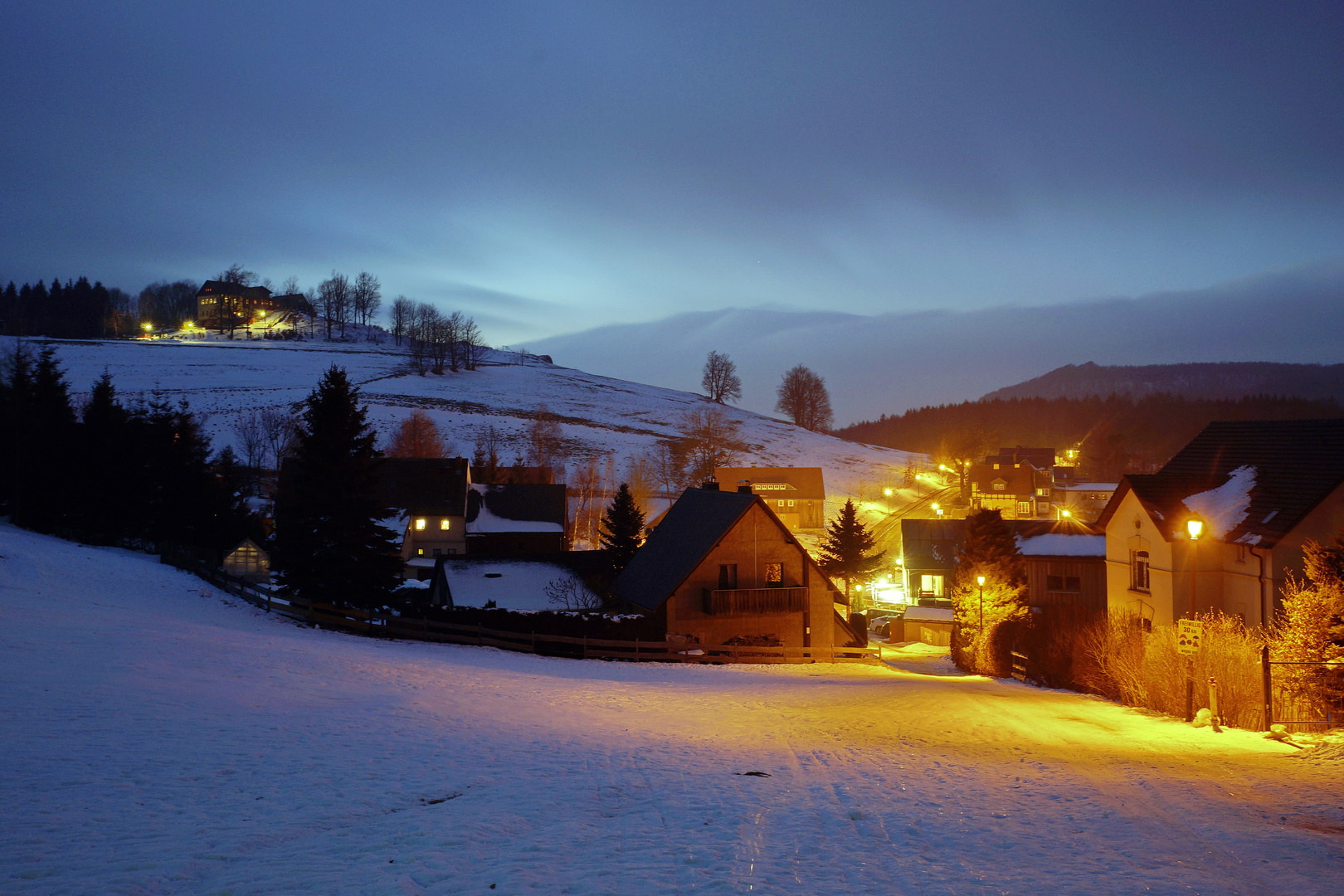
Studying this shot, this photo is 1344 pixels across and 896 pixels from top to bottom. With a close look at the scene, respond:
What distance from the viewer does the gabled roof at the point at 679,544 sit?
34594 millimetres

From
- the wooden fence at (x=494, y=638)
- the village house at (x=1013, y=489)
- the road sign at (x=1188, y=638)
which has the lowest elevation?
the wooden fence at (x=494, y=638)

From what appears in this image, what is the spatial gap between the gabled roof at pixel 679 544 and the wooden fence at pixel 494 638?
419cm

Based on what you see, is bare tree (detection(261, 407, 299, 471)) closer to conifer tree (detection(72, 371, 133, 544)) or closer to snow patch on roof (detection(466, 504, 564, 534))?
snow patch on roof (detection(466, 504, 564, 534))

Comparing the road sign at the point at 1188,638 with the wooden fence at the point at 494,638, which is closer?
the road sign at the point at 1188,638

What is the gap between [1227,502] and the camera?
2800 centimetres

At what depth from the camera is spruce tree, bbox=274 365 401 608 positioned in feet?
104

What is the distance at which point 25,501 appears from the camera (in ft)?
136

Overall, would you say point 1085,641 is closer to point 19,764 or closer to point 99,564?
point 19,764

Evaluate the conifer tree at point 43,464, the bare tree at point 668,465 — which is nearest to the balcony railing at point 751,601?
the conifer tree at point 43,464

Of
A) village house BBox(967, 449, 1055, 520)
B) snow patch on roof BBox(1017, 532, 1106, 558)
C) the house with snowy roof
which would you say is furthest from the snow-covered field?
village house BBox(967, 449, 1055, 520)

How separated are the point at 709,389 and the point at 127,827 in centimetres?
14603

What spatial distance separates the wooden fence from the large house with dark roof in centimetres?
318

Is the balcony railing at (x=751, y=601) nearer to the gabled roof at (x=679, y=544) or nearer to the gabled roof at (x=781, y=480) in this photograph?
the gabled roof at (x=679, y=544)

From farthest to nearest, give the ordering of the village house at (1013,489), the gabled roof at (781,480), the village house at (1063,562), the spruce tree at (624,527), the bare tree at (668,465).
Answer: the bare tree at (668,465) < the village house at (1013,489) < the gabled roof at (781,480) < the spruce tree at (624,527) < the village house at (1063,562)
